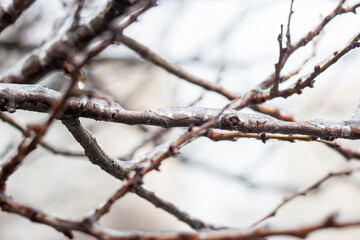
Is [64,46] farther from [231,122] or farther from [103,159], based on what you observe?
[231,122]

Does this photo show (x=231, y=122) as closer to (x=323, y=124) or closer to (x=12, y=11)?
(x=323, y=124)

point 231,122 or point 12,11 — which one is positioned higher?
point 12,11

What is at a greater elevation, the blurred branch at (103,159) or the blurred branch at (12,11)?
the blurred branch at (12,11)

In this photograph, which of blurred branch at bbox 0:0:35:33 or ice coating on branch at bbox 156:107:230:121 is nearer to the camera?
ice coating on branch at bbox 156:107:230:121

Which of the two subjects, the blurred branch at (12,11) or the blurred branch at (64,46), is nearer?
the blurred branch at (64,46)

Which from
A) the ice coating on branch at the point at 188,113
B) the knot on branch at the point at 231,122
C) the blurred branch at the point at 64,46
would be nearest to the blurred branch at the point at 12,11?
the blurred branch at the point at 64,46

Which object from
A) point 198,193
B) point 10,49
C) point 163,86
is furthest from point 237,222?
point 10,49

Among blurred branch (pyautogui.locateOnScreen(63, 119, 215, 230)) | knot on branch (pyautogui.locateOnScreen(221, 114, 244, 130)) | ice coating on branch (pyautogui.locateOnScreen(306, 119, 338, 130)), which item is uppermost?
ice coating on branch (pyautogui.locateOnScreen(306, 119, 338, 130))

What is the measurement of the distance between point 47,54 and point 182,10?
1691 millimetres

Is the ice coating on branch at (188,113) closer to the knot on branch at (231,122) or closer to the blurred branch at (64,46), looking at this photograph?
the knot on branch at (231,122)

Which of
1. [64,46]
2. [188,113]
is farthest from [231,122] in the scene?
[64,46]

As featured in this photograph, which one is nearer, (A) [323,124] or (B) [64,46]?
(A) [323,124]

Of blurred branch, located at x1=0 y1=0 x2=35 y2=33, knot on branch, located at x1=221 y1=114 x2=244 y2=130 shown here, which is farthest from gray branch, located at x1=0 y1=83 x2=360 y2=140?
blurred branch, located at x1=0 y1=0 x2=35 y2=33

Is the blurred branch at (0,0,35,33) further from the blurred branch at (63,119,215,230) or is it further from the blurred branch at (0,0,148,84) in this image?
the blurred branch at (63,119,215,230)
